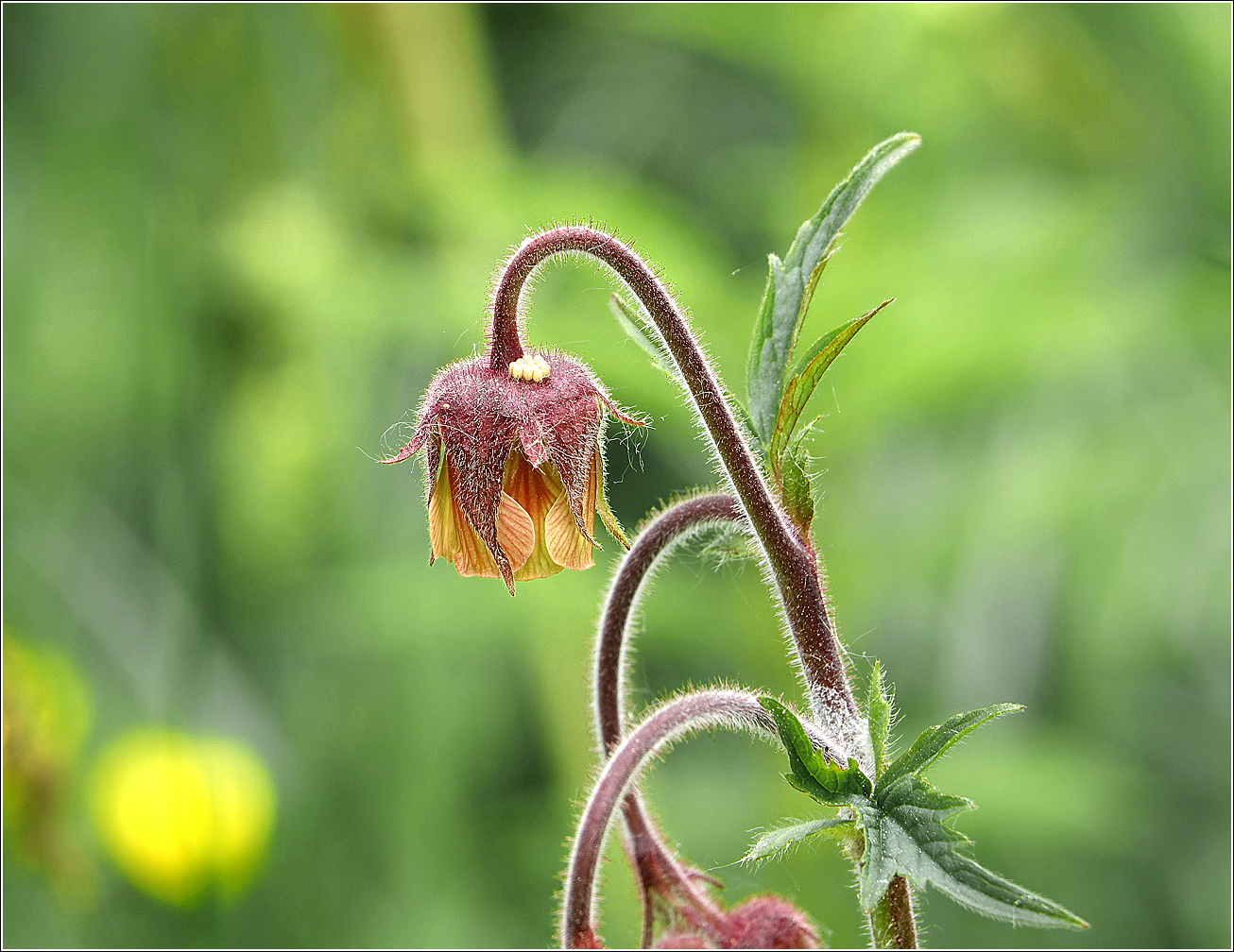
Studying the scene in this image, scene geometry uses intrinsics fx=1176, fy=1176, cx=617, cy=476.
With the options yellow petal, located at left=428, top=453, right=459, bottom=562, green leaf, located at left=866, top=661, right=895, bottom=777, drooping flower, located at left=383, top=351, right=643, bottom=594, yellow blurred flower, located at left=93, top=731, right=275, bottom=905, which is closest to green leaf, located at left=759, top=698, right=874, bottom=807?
green leaf, located at left=866, top=661, right=895, bottom=777

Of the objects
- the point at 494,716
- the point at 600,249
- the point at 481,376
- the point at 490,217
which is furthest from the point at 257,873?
the point at 600,249

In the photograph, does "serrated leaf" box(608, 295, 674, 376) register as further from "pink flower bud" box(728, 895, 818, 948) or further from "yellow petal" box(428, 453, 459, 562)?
"pink flower bud" box(728, 895, 818, 948)

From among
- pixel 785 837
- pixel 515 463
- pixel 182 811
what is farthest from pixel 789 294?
pixel 182 811

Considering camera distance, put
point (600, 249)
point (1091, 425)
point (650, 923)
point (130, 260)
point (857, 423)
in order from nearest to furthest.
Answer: point (600, 249), point (650, 923), point (857, 423), point (1091, 425), point (130, 260)

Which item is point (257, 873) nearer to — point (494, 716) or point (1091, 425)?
point (494, 716)

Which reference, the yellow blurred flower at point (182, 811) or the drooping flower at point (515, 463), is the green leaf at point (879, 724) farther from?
the yellow blurred flower at point (182, 811)

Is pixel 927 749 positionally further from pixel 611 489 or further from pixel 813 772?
pixel 611 489

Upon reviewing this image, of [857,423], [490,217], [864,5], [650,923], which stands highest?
[864,5]
